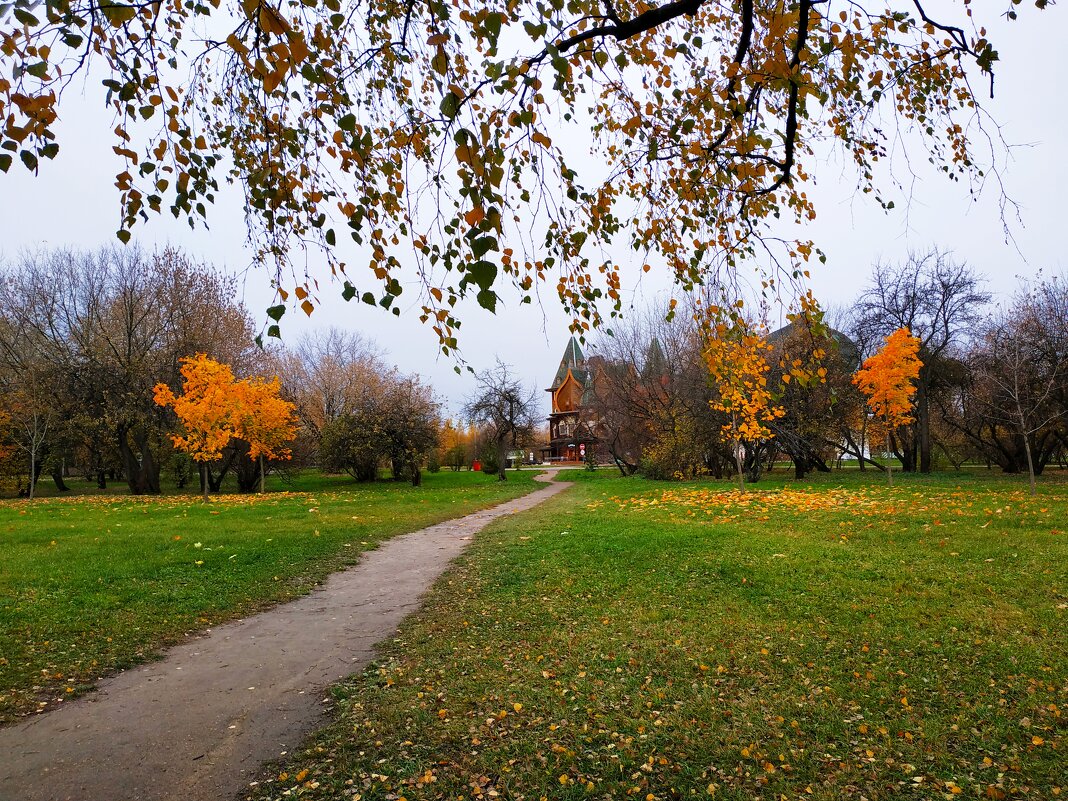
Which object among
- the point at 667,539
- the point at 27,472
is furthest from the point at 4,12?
the point at 27,472

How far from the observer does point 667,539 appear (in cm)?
982

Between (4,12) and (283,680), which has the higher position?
(4,12)

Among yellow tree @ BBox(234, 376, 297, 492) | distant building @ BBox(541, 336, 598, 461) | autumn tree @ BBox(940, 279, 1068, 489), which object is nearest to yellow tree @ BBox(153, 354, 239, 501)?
yellow tree @ BBox(234, 376, 297, 492)

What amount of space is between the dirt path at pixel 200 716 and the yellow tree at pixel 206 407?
49.8 feet

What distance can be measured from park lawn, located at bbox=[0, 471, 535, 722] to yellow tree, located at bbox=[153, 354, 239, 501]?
4.00m

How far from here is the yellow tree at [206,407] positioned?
19484mm

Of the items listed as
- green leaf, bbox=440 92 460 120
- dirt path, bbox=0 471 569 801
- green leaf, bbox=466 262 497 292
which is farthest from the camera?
dirt path, bbox=0 471 569 801

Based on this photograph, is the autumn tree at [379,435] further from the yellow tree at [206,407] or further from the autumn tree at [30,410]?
the autumn tree at [30,410]

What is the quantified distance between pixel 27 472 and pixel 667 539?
38.3m

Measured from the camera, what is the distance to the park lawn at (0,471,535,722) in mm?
5031

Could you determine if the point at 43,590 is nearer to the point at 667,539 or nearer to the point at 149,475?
the point at 667,539

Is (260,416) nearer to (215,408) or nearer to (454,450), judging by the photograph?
(215,408)

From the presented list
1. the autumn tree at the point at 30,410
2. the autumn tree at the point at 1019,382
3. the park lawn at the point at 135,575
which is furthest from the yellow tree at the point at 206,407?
the autumn tree at the point at 1019,382

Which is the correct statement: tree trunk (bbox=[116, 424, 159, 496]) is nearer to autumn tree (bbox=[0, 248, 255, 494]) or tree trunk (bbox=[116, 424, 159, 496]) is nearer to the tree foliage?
autumn tree (bbox=[0, 248, 255, 494])
